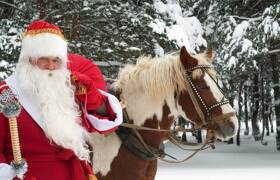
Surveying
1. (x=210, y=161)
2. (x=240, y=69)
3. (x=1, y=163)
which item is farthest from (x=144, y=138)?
(x=210, y=161)

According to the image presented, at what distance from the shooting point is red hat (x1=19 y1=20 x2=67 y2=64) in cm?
286

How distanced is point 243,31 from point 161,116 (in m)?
10.0

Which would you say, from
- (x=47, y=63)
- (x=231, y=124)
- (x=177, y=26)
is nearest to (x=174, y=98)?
(x=231, y=124)

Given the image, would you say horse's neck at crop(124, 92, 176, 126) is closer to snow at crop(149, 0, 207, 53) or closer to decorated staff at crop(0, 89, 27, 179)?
decorated staff at crop(0, 89, 27, 179)

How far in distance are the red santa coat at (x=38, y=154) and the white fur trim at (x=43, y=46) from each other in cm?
37

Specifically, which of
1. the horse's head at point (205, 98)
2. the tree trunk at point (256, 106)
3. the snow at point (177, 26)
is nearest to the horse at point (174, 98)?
the horse's head at point (205, 98)

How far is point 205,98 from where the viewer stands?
4.05 metres

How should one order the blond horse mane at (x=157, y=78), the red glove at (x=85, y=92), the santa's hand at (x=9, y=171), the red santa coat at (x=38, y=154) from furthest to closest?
1. the blond horse mane at (x=157, y=78)
2. the red glove at (x=85, y=92)
3. the red santa coat at (x=38, y=154)
4. the santa's hand at (x=9, y=171)

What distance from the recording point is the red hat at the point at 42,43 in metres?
2.86

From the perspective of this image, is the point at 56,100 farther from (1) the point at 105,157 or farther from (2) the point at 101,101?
(1) the point at 105,157

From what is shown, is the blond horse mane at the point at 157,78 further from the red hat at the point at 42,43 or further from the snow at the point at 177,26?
the snow at the point at 177,26

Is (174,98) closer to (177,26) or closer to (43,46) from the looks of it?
(43,46)

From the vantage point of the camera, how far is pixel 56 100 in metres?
2.84

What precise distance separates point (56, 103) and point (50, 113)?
10 cm
